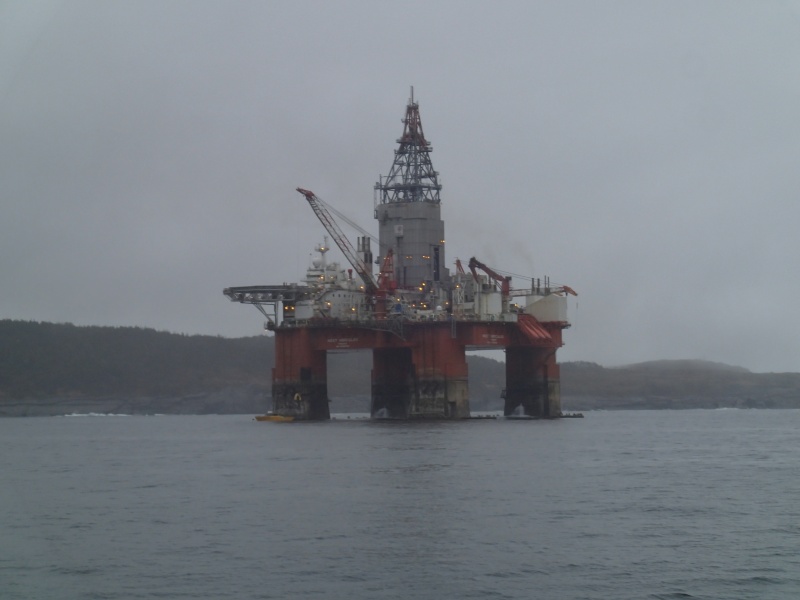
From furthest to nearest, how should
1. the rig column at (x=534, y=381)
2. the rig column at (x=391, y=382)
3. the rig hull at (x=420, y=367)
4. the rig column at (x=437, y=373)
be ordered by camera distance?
the rig column at (x=534, y=381)
the rig column at (x=391, y=382)
the rig hull at (x=420, y=367)
the rig column at (x=437, y=373)

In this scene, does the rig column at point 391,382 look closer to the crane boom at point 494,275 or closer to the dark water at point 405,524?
the crane boom at point 494,275

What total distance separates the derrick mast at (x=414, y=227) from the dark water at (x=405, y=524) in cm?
2892

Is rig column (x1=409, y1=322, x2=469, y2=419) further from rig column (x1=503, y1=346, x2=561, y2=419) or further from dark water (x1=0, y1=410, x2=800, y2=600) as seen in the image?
dark water (x1=0, y1=410, x2=800, y2=600)

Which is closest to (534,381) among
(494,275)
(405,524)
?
(494,275)

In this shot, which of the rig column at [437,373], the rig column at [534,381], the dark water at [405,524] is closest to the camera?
the dark water at [405,524]

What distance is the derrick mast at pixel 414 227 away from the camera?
79062 mm

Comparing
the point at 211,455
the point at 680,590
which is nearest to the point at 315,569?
the point at 680,590

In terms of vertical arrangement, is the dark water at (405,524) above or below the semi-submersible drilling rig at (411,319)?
below

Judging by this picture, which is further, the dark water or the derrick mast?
the derrick mast

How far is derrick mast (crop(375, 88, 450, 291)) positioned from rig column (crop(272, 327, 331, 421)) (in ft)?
24.2

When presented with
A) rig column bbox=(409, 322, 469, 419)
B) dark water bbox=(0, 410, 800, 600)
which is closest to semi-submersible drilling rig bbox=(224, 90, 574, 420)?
rig column bbox=(409, 322, 469, 419)

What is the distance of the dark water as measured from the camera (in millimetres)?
22797

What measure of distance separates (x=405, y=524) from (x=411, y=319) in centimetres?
4450

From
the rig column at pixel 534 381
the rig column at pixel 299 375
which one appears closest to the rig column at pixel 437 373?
the rig column at pixel 299 375
